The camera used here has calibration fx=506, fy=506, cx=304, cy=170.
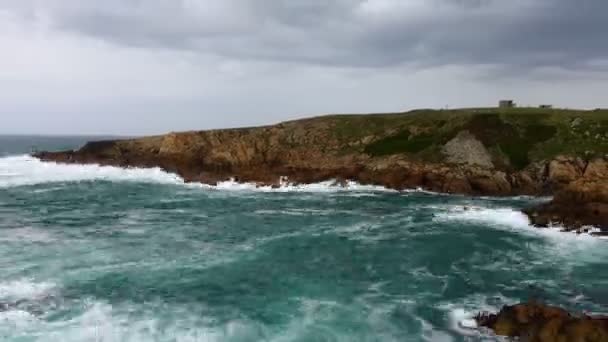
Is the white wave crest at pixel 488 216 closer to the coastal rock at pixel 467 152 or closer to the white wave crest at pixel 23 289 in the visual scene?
the coastal rock at pixel 467 152

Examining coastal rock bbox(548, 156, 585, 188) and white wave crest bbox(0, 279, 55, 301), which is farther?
coastal rock bbox(548, 156, 585, 188)

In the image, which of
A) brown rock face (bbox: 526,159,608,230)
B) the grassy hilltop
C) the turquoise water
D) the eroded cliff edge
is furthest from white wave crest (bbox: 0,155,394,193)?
brown rock face (bbox: 526,159,608,230)

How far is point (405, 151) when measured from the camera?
67.6 metres

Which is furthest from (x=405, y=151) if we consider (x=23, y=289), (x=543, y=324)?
(x=23, y=289)

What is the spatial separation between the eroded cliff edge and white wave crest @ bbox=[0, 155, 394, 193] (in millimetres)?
1790

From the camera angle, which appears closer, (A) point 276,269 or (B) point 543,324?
(B) point 543,324

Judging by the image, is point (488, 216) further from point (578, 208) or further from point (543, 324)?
point (543, 324)

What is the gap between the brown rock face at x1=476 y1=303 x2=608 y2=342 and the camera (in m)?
17.0

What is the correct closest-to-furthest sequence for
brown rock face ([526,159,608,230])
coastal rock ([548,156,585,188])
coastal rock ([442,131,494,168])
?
1. brown rock face ([526,159,608,230])
2. coastal rock ([548,156,585,188])
3. coastal rock ([442,131,494,168])

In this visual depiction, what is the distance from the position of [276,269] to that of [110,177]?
4969 cm

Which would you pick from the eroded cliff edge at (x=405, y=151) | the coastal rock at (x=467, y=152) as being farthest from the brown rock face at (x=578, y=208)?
the coastal rock at (x=467, y=152)

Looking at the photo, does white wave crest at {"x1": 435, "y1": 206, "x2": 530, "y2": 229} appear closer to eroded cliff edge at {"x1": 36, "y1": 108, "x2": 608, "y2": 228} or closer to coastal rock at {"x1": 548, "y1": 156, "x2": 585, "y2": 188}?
eroded cliff edge at {"x1": 36, "y1": 108, "x2": 608, "y2": 228}

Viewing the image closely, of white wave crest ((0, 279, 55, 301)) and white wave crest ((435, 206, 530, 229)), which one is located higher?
white wave crest ((435, 206, 530, 229))

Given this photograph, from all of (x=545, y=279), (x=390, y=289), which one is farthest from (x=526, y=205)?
(x=390, y=289)
